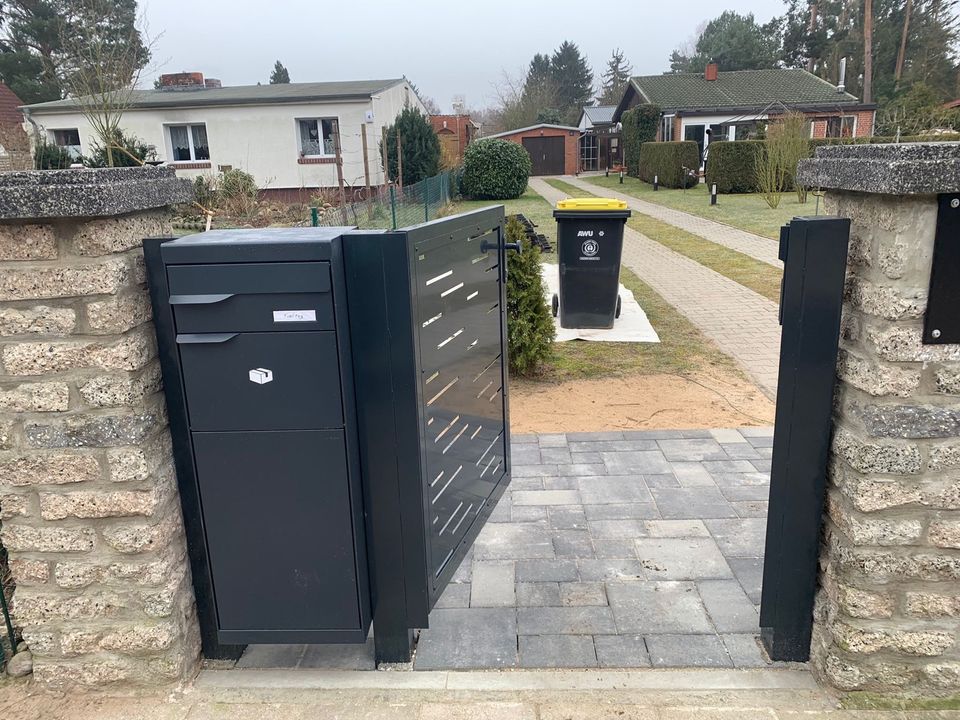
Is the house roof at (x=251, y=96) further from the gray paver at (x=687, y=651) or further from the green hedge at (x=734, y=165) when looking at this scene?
the gray paver at (x=687, y=651)

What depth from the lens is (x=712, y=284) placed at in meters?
11.2

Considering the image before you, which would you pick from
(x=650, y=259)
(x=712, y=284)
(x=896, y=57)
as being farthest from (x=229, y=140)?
(x=896, y=57)

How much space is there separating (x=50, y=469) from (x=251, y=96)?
25.2 metres

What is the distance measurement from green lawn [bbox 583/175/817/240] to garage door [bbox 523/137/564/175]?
1342cm

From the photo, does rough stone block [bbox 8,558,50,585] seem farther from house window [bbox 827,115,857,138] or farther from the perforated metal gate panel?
house window [bbox 827,115,857,138]

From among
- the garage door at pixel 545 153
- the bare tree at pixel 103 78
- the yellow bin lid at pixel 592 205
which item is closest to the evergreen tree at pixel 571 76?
the garage door at pixel 545 153

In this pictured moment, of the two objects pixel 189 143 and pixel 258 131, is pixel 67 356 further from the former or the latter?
pixel 189 143

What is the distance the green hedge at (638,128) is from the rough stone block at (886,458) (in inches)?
1300

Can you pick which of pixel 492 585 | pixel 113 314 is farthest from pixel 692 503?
Answer: pixel 113 314

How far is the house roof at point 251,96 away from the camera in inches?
950

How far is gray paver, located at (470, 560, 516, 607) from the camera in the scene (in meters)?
3.25

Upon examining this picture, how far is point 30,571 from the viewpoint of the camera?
8.57ft

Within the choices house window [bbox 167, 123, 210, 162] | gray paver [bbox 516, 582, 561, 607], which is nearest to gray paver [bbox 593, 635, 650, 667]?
gray paver [bbox 516, 582, 561, 607]

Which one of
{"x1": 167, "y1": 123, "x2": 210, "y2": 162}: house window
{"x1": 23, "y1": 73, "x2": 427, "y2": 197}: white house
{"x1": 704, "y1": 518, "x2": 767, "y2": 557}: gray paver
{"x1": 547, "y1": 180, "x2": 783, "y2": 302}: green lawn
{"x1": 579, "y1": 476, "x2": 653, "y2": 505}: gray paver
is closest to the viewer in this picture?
{"x1": 704, "y1": 518, "x2": 767, "y2": 557}: gray paver
